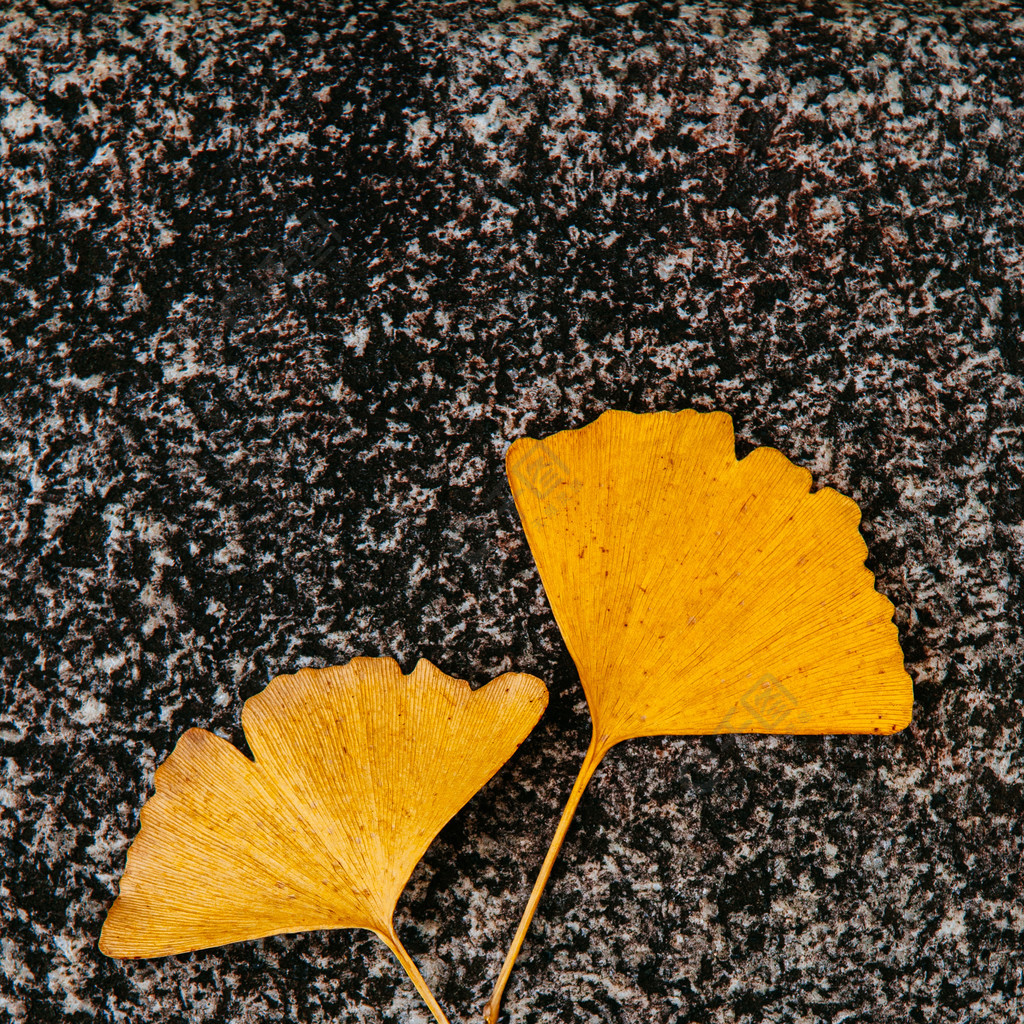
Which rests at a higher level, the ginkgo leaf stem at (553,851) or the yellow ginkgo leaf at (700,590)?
the yellow ginkgo leaf at (700,590)

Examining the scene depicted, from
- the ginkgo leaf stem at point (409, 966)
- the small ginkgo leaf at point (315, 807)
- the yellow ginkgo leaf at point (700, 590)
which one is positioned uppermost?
the yellow ginkgo leaf at point (700, 590)

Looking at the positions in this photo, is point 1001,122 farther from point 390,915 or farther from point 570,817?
point 390,915

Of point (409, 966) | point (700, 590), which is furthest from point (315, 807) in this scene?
point (700, 590)

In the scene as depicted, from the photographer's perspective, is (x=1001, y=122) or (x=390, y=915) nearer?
(x=390, y=915)

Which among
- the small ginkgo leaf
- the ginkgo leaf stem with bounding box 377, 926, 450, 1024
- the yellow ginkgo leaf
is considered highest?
the yellow ginkgo leaf

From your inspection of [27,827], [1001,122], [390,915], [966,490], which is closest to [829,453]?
[966,490]

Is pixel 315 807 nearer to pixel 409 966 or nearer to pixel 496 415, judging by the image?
pixel 409 966
